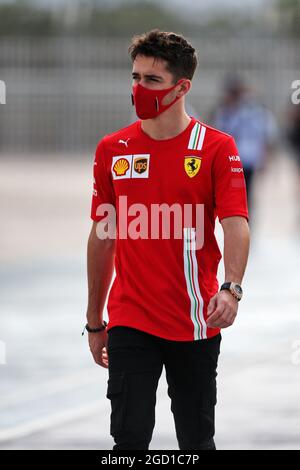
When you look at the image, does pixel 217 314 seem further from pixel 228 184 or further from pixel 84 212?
pixel 84 212

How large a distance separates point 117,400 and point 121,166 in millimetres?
929

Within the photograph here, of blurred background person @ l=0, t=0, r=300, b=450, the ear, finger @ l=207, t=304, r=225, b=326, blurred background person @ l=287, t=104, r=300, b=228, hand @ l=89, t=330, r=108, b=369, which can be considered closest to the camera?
finger @ l=207, t=304, r=225, b=326

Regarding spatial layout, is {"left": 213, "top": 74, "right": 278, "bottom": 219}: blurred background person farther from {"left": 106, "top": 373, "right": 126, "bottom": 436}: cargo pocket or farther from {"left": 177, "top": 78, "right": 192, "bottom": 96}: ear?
{"left": 106, "top": 373, "right": 126, "bottom": 436}: cargo pocket

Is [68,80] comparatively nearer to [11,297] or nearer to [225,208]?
[11,297]

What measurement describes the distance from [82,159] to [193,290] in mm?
29080

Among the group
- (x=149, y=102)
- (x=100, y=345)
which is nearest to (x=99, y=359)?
(x=100, y=345)

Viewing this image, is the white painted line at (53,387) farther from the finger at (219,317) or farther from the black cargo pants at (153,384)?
the finger at (219,317)

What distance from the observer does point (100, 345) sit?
5691 mm

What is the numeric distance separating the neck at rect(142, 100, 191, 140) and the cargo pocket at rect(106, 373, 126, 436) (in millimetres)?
968

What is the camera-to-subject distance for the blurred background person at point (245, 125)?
15562 millimetres

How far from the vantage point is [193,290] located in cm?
537

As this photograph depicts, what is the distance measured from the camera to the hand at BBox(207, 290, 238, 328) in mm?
5098

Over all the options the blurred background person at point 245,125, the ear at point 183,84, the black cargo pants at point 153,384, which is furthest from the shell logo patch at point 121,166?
the blurred background person at point 245,125

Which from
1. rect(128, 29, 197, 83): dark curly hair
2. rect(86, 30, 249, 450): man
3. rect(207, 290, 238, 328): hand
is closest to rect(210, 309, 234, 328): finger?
rect(207, 290, 238, 328): hand
